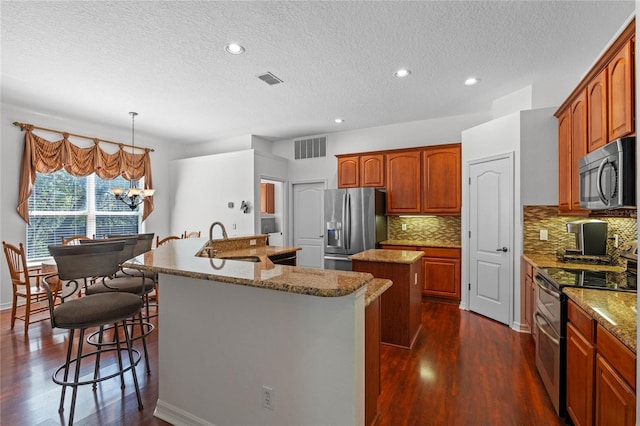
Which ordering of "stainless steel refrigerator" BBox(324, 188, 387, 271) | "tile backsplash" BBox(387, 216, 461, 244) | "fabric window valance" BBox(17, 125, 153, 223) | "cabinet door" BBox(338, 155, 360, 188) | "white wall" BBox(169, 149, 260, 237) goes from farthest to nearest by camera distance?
"white wall" BBox(169, 149, 260, 237) < "cabinet door" BBox(338, 155, 360, 188) < "tile backsplash" BBox(387, 216, 461, 244) < "stainless steel refrigerator" BBox(324, 188, 387, 271) < "fabric window valance" BBox(17, 125, 153, 223)

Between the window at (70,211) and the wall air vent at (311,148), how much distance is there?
3.48 m

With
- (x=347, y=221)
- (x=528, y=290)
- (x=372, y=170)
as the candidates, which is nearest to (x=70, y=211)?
(x=347, y=221)

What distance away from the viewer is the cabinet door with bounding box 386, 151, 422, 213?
4973 mm

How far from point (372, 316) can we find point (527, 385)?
1668 mm

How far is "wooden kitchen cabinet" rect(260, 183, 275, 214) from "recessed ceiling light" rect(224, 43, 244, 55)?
12.3 ft

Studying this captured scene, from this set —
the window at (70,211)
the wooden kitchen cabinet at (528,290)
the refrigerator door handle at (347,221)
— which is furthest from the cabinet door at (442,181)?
the window at (70,211)

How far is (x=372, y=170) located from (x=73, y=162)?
498cm

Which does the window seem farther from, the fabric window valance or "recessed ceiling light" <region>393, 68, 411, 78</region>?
"recessed ceiling light" <region>393, 68, 411, 78</region>

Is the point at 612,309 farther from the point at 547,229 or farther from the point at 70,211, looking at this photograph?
the point at 70,211

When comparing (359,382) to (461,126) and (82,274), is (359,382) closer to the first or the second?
(82,274)

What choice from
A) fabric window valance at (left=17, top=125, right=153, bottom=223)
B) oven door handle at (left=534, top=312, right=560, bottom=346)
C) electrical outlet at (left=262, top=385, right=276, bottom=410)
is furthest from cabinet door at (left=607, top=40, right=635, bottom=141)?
fabric window valance at (left=17, top=125, right=153, bottom=223)

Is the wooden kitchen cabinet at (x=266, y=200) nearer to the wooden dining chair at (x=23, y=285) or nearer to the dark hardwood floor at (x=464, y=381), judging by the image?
the wooden dining chair at (x=23, y=285)

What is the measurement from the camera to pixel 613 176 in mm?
1846

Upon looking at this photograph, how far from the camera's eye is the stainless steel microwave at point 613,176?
5.71 ft
